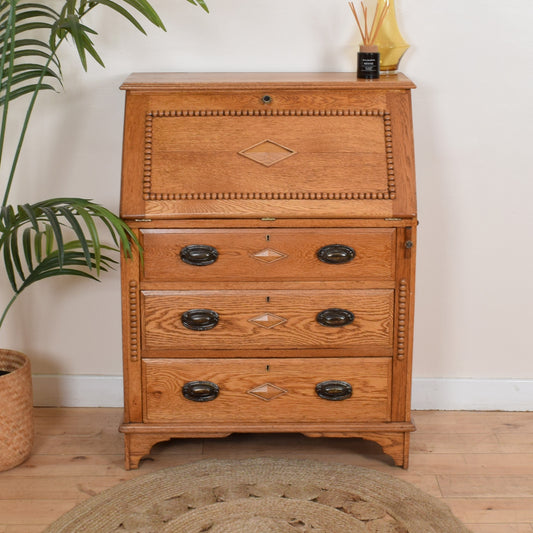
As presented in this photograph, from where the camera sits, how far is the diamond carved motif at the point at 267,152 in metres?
2.65

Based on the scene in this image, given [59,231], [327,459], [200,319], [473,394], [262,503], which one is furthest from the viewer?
[473,394]

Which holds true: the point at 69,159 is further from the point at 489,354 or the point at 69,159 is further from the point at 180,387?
the point at 489,354

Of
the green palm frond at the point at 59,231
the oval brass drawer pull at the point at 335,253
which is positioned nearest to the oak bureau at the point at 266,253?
the oval brass drawer pull at the point at 335,253

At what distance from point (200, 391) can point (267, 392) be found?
0.74 ft

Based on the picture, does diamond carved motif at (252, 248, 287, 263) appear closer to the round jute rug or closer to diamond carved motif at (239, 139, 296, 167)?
diamond carved motif at (239, 139, 296, 167)

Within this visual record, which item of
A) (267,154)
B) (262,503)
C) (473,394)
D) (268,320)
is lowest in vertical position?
(262,503)

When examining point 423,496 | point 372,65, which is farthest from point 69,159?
point 423,496

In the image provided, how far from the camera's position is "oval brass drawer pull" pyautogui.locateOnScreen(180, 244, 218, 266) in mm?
2650

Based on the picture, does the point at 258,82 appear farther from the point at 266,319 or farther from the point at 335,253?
the point at 266,319

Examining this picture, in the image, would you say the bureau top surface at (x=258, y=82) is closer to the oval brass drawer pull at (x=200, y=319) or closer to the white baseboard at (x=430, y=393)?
the oval brass drawer pull at (x=200, y=319)

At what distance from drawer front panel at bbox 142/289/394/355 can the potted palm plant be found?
265 mm

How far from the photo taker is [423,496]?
2.66 meters

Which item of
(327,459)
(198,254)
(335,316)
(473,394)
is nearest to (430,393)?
(473,394)

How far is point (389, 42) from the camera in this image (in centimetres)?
290
